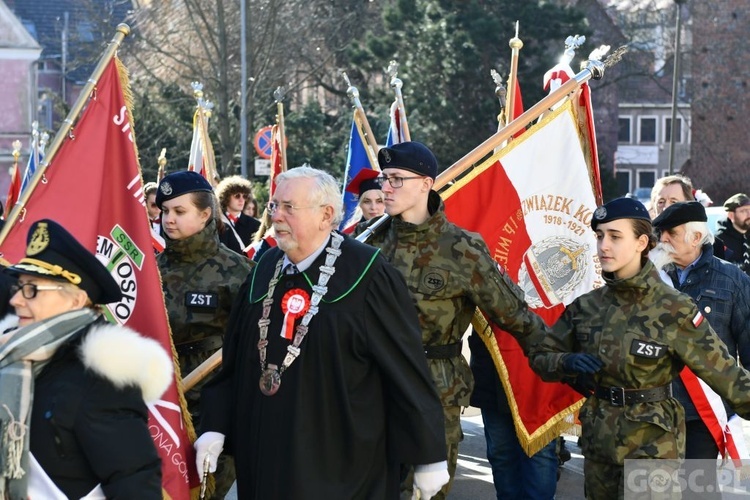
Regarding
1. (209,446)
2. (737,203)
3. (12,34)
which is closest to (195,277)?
(209,446)

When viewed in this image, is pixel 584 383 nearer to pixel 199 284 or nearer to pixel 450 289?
pixel 450 289

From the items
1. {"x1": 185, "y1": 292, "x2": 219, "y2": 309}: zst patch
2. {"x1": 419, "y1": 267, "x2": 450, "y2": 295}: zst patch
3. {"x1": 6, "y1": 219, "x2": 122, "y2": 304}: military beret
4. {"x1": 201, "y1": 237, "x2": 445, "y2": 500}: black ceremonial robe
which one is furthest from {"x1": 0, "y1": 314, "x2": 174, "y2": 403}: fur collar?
{"x1": 185, "y1": 292, "x2": 219, "y2": 309}: zst patch

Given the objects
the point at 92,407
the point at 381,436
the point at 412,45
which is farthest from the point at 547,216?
the point at 412,45

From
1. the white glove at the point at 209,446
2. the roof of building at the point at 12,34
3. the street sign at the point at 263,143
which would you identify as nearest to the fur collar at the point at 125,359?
the white glove at the point at 209,446

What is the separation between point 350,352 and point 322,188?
2.06ft

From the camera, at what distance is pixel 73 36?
33688mm

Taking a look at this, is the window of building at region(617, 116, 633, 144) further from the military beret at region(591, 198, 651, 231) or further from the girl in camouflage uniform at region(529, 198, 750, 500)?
the girl in camouflage uniform at region(529, 198, 750, 500)

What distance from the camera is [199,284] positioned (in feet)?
21.2

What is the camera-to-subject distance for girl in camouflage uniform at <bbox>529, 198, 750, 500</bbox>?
5516 mm

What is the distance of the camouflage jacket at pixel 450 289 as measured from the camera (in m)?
5.90

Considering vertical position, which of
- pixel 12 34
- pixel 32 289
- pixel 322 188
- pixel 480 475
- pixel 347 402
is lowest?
pixel 480 475

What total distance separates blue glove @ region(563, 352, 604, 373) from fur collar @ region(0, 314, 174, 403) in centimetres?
222

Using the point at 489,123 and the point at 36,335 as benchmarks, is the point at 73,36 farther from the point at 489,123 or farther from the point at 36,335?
the point at 36,335

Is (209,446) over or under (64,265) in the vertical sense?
under
